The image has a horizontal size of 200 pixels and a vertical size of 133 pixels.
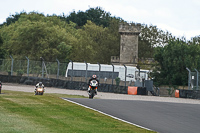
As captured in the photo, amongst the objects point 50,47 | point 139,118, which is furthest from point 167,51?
point 139,118

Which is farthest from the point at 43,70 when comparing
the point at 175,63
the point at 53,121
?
the point at 53,121

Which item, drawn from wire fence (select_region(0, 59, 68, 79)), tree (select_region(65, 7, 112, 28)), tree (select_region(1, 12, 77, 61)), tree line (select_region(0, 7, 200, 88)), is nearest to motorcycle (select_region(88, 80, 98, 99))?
wire fence (select_region(0, 59, 68, 79))

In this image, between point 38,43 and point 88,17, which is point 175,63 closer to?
point 38,43

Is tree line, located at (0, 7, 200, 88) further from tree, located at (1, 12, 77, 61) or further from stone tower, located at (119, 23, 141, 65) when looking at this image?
stone tower, located at (119, 23, 141, 65)

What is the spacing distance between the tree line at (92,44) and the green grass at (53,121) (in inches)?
1637

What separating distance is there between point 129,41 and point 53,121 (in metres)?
80.2

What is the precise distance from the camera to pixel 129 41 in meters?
92.2

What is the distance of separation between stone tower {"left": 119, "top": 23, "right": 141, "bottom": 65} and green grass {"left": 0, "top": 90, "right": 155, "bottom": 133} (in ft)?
247

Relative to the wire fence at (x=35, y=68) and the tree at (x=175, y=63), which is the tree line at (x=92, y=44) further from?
the wire fence at (x=35, y=68)

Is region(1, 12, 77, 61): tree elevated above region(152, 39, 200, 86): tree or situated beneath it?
elevated above

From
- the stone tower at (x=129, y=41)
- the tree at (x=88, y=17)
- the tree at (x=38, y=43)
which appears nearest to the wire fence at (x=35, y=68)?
the tree at (x=38, y=43)

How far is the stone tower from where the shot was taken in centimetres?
9156

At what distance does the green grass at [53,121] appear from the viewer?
11.1 m

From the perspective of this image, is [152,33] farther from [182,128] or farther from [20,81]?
[182,128]
